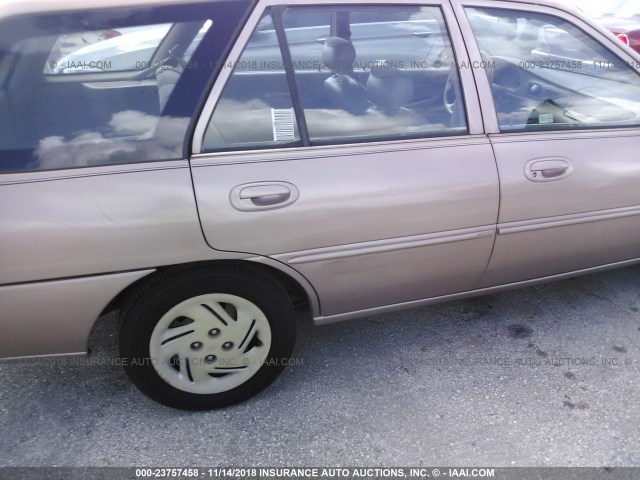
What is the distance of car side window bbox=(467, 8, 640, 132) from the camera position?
2471 mm

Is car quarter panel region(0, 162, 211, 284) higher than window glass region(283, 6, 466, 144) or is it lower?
lower

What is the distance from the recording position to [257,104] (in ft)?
6.90

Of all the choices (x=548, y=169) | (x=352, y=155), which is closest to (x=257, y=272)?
(x=352, y=155)

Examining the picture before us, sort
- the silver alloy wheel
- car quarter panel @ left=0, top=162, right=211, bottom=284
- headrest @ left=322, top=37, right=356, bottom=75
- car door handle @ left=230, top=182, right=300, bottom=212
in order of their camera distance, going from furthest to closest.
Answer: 1. headrest @ left=322, top=37, right=356, bottom=75
2. the silver alloy wheel
3. car door handle @ left=230, top=182, right=300, bottom=212
4. car quarter panel @ left=0, top=162, right=211, bottom=284

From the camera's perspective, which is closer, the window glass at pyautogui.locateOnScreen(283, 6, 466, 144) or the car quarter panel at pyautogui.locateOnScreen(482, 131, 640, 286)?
the window glass at pyautogui.locateOnScreen(283, 6, 466, 144)

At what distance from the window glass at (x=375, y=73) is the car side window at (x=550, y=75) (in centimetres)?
21

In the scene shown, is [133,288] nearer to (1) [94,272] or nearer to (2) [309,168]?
(1) [94,272]

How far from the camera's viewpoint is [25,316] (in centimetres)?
196

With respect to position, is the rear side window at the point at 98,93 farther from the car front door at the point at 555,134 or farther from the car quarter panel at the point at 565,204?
the car quarter panel at the point at 565,204

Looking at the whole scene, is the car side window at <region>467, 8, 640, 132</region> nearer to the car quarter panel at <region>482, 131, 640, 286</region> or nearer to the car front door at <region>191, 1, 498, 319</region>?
the car quarter panel at <region>482, 131, 640, 286</region>

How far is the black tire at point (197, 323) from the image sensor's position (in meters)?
2.08

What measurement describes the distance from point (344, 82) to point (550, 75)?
1106mm

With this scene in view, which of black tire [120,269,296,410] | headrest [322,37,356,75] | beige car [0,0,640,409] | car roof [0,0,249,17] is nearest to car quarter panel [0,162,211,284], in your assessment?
beige car [0,0,640,409]

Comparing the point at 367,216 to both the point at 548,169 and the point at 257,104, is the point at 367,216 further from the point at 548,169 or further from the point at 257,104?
the point at 548,169
